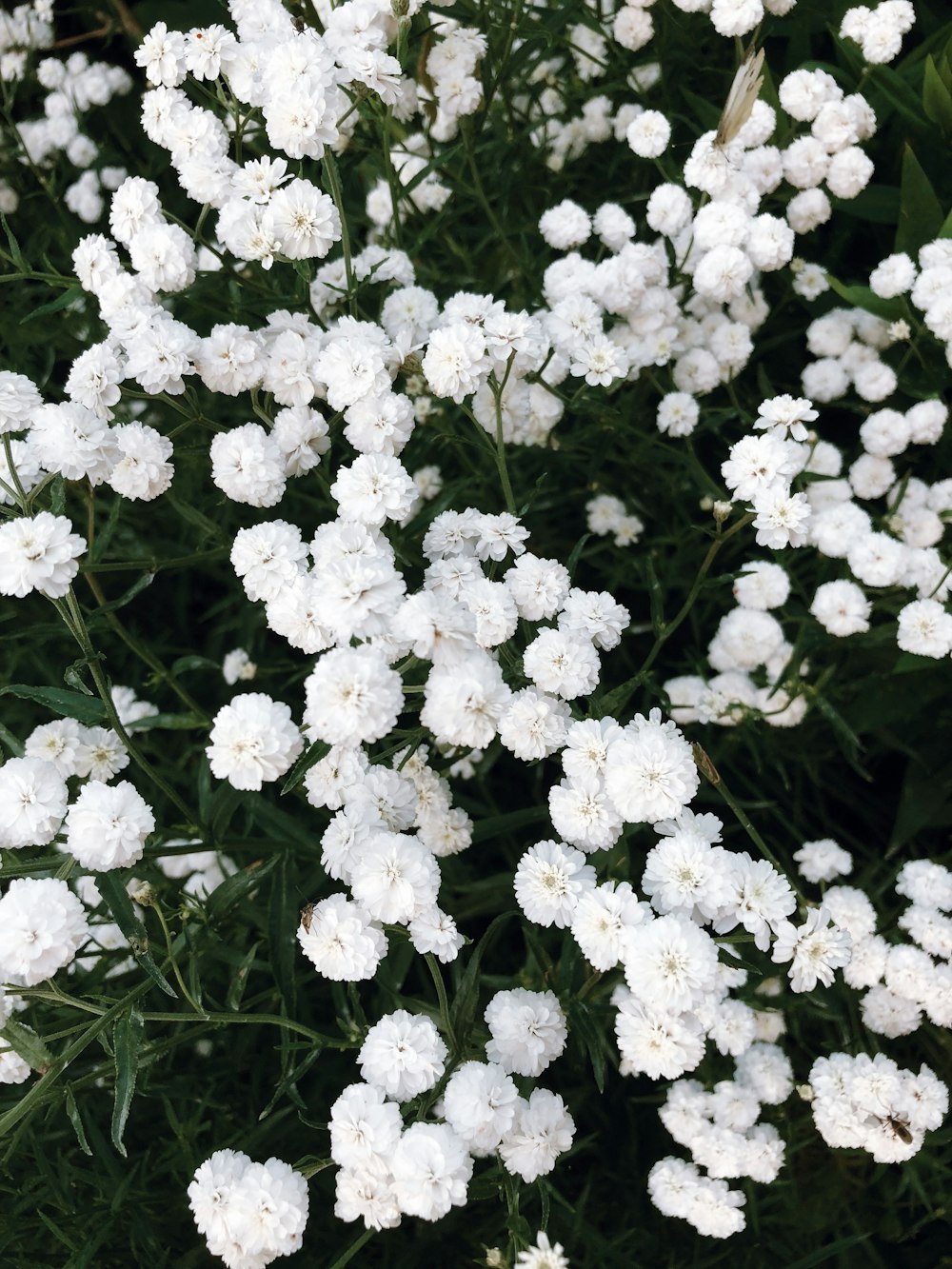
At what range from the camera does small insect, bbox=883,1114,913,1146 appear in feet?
6.44

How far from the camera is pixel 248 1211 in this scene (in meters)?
1.59

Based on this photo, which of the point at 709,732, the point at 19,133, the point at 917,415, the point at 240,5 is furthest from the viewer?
the point at 19,133

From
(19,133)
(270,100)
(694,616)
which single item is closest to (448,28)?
(270,100)

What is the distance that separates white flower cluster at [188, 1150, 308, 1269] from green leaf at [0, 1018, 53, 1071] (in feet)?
0.97

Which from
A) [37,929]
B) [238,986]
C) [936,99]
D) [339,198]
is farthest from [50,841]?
[936,99]

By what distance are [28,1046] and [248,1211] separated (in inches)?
16.6

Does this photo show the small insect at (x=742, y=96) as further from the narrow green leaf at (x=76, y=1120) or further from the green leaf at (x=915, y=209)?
the narrow green leaf at (x=76, y=1120)

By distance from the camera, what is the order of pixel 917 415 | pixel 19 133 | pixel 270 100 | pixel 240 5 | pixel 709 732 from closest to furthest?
pixel 270 100, pixel 240 5, pixel 917 415, pixel 709 732, pixel 19 133

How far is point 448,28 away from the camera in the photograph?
8.74 ft

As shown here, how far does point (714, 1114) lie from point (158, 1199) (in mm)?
1157

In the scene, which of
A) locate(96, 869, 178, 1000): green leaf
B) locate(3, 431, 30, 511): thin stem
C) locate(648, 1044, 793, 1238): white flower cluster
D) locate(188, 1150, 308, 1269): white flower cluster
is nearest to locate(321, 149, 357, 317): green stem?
locate(3, 431, 30, 511): thin stem

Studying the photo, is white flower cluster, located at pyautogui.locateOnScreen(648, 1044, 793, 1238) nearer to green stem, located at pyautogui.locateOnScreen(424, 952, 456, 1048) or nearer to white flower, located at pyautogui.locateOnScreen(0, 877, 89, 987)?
green stem, located at pyautogui.locateOnScreen(424, 952, 456, 1048)

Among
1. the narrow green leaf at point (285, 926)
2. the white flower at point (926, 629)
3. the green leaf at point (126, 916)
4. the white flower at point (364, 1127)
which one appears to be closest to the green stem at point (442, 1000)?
the white flower at point (364, 1127)

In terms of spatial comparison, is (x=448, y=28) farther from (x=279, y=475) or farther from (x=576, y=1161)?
(x=576, y=1161)
